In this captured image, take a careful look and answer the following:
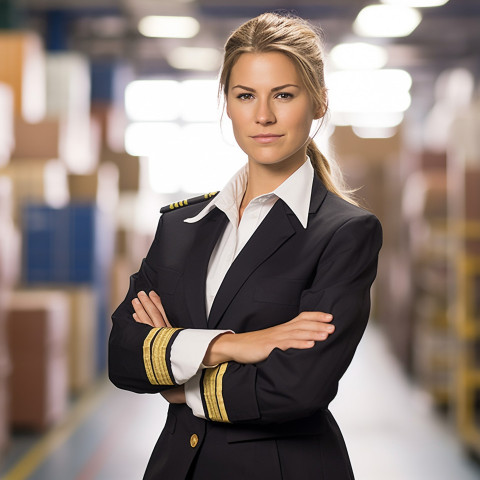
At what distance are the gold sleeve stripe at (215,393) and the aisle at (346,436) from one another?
3.62 meters

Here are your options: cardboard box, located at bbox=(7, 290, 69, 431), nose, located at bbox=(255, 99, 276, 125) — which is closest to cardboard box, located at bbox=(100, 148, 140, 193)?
cardboard box, located at bbox=(7, 290, 69, 431)

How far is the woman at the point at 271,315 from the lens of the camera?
1654mm

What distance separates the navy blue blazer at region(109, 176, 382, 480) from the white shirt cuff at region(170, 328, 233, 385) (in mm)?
20

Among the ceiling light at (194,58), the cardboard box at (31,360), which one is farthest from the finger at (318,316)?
the ceiling light at (194,58)

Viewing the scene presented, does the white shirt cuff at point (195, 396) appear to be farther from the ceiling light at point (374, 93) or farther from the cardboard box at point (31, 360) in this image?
the ceiling light at point (374, 93)

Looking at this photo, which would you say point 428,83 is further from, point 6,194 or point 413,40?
point 6,194

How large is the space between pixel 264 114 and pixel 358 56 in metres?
13.6

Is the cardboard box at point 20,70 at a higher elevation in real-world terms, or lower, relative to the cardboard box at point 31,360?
higher

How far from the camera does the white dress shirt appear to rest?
66.7 inches

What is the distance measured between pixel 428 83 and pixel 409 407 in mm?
12469

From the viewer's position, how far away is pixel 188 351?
5.55 ft

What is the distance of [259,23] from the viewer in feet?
5.71

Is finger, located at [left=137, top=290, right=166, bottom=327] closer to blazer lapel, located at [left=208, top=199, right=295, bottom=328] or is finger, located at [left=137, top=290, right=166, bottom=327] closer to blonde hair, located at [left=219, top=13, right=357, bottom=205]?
blazer lapel, located at [left=208, top=199, right=295, bottom=328]

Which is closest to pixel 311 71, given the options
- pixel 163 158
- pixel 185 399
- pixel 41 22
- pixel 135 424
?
pixel 185 399
